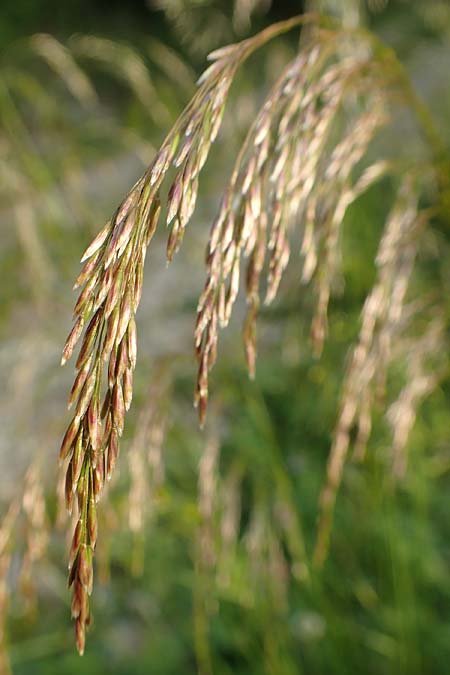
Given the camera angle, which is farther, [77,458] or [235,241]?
[235,241]

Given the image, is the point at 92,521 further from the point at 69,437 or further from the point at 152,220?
the point at 152,220

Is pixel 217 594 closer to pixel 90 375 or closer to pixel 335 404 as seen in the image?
pixel 335 404

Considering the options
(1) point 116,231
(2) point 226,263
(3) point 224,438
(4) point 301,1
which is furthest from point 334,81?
(4) point 301,1

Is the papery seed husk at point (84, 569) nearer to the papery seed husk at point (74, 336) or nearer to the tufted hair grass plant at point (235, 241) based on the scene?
the tufted hair grass plant at point (235, 241)

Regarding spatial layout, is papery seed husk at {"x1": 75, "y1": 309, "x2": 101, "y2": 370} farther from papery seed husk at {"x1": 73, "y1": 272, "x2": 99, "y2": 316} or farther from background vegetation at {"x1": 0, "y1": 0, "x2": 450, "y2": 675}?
background vegetation at {"x1": 0, "y1": 0, "x2": 450, "y2": 675}

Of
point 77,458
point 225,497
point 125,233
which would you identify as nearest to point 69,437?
point 77,458

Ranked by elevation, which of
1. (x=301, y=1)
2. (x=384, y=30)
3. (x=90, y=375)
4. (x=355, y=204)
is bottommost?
(x=90, y=375)

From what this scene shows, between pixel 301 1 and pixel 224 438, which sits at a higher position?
pixel 301 1

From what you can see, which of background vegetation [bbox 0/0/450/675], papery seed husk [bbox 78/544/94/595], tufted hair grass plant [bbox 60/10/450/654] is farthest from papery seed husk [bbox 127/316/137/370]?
background vegetation [bbox 0/0/450/675]

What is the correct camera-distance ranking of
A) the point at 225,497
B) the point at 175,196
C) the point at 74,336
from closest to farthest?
the point at 74,336, the point at 175,196, the point at 225,497
